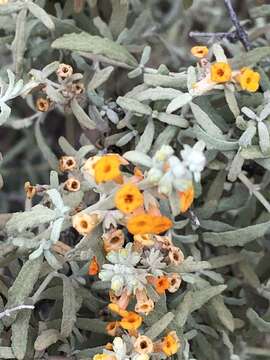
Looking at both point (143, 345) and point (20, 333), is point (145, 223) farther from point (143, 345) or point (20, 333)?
point (20, 333)

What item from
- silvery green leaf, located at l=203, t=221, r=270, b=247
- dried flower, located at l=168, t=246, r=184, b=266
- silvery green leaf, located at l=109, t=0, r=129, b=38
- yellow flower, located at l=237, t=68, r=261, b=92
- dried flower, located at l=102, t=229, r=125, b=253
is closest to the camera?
dried flower, located at l=102, t=229, r=125, b=253

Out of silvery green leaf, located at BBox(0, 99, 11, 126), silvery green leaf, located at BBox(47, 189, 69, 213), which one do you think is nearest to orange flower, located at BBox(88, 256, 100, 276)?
silvery green leaf, located at BBox(47, 189, 69, 213)

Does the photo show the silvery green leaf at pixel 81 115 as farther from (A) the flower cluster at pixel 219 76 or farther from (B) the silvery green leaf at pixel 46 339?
(B) the silvery green leaf at pixel 46 339

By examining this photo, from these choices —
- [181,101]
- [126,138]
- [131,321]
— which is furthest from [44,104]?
[131,321]

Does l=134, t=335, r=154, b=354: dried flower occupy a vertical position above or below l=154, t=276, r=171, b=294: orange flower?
below

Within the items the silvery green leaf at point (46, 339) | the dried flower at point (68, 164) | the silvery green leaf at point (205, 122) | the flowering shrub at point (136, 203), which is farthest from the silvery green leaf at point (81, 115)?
the silvery green leaf at point (46, 339)

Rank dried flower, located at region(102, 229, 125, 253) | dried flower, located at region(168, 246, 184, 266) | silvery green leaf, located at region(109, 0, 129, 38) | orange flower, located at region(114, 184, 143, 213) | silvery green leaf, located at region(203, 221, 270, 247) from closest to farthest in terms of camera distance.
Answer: orange flower, located at region(114, 184, 143, 213), dried flower, located at region(102, 229, 125, 253), dried flower, located at region(168, 246, 184, 266), silvery green leaf, located at region(203, 221, 270, 247), silvery green leaf, located at region(109, 0, 129, 38)

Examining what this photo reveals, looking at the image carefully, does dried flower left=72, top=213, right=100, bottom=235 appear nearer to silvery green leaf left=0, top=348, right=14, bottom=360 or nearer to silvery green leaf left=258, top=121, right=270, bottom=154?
silvery green leaf left=0, top=348, right=14, bottom=360

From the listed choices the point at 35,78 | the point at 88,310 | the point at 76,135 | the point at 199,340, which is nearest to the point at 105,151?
the point at 35,78
